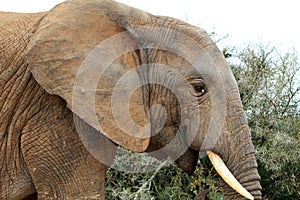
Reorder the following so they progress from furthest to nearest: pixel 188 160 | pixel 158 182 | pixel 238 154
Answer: pixel 158 182
pixel 188 160
pixel 238 154

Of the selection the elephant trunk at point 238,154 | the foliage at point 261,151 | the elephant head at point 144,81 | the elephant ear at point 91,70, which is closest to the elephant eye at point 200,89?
the elephant head at point 144,81

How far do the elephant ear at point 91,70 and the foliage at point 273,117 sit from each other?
337 centimetres

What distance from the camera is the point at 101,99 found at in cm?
264

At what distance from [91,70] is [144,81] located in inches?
12.1

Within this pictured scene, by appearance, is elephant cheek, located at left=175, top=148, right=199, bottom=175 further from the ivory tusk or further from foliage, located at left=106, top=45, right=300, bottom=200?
foliage, located at left=106, top=45, right=300, bottom=200

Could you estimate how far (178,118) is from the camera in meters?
2.85

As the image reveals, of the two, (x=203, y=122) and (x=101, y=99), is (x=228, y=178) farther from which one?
(x=101, y=99)

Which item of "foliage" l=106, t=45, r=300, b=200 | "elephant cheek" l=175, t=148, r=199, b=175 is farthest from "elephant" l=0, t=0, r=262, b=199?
"foliage" l=106, t=45, r=300, b=200

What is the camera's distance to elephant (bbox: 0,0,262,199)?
8.66ft

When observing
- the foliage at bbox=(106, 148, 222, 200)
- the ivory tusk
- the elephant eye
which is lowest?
the foliage at bbox=(106, 148, 222, 200)

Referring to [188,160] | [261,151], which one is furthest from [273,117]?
[188,160]

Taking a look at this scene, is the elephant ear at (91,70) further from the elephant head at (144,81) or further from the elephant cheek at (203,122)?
the elephant cheek at (203,122)

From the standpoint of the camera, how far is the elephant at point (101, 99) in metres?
2.64

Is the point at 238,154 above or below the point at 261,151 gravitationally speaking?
above
